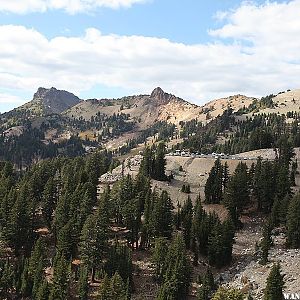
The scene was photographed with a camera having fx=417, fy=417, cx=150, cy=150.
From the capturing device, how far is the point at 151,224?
100625mm

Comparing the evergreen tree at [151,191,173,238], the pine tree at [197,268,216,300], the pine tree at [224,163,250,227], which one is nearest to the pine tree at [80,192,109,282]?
the evergreen tree at [151,191,173,238]

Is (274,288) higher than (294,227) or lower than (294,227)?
lower

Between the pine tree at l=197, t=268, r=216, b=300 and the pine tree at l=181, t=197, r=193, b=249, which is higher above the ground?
the pine tree at l=181, t=197, r=193, b=249

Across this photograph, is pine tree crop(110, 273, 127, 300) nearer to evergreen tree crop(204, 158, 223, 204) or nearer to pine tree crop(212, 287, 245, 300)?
pine tree crop(212, 287, 245, 300)

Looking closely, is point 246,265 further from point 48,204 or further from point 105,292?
point 48,204

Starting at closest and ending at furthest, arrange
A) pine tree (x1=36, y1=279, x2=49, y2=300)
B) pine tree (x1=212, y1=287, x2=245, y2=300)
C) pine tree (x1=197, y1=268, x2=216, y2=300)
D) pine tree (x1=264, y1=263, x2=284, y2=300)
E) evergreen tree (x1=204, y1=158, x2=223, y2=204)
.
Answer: pine tree (x1=212, y1=287, x2=245, y2=300) → pine tree (x1=264, y1=263, x2=284, y2=300) → pine tree (x1=197, y1=268, x2=216, y2=300) → pine tree (x1=36, y1=279, x2=49, y2=300) → evergreen tree (x1=204, y1=158, x2=223, y2=204)

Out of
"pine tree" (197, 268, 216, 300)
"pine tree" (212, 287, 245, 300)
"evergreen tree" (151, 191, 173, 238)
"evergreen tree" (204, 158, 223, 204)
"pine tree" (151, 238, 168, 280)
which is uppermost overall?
"evergreen tree" (204, 158, 223, 204)

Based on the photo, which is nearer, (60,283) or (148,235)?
(60,283)

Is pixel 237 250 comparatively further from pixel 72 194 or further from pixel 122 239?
pixel 72 194

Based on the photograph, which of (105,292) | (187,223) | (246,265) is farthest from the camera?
(187,223)

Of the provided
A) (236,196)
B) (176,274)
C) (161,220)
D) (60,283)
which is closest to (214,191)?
(236,196)

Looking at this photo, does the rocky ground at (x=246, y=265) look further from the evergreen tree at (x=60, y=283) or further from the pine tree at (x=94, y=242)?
the evergreen tree at (x=60, y=283)

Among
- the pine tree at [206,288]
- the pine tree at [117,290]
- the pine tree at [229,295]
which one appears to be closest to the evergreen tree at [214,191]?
the pine tree at [206,288]

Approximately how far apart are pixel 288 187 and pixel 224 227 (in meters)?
33.5
